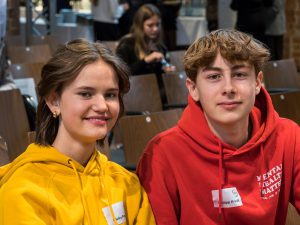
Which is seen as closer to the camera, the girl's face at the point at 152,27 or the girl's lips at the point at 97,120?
the girl's lips at the point at 97,120

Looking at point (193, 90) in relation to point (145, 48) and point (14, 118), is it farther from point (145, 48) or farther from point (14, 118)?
point (145, 48)

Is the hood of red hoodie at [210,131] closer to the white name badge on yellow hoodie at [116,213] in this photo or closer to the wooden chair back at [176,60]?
the white name badge on yellow hoodie at [116,213]

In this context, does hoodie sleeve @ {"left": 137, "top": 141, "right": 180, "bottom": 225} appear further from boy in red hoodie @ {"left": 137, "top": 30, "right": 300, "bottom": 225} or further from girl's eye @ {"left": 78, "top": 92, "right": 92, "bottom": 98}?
girl's eye @ {"left": 78, "top": 92, "right": 92, "bottom": 98}

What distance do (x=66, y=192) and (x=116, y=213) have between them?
163 mm

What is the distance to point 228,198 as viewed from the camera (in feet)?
6.53

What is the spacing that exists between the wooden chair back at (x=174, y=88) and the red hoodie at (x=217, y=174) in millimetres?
2462

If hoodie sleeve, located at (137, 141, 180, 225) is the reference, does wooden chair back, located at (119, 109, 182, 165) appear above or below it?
below

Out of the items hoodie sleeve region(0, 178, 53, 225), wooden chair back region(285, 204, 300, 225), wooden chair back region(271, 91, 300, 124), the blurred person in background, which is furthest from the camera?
the blurred person in background

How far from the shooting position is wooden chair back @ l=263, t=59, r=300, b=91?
5.02m

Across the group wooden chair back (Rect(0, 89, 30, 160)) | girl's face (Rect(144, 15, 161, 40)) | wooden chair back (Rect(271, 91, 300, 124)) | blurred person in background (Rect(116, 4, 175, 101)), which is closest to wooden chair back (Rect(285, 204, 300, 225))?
wooden chair back (Rect(0, 89, 30, 160))

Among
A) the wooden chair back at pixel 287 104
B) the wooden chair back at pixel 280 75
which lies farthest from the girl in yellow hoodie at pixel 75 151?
the wooden chair back at pixel 280 75

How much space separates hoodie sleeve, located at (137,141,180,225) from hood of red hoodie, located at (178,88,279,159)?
13cm

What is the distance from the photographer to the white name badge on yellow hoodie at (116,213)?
184 cm

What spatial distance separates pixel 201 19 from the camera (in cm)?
885
